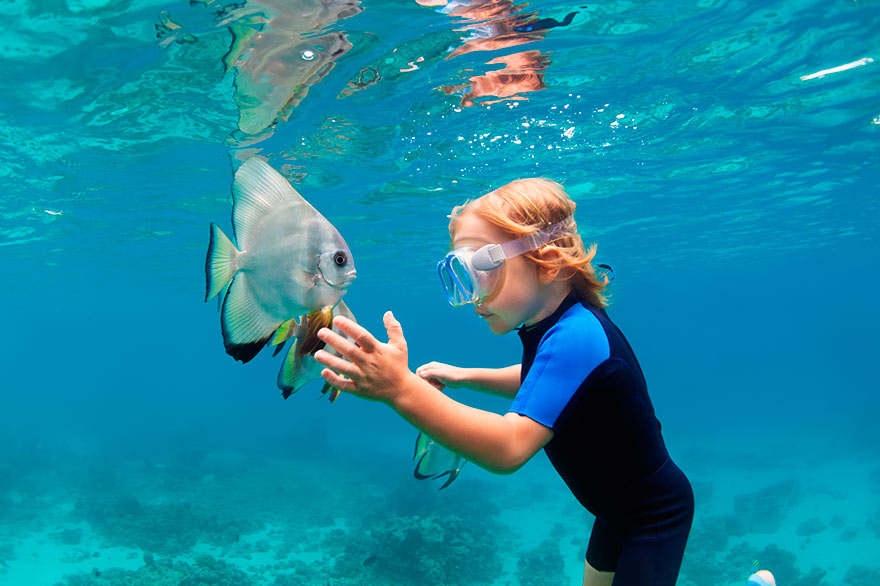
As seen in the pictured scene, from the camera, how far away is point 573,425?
113 inches

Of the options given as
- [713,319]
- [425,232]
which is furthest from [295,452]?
[713,319]

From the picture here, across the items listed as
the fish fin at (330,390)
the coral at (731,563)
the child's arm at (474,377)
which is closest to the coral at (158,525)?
the coral at (731,563)

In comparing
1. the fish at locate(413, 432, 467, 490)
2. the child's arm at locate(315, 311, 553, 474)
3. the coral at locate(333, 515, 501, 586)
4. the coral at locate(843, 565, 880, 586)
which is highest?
the child's arm at locate(315, 311, 553, 474)

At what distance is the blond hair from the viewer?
2771 millimetres

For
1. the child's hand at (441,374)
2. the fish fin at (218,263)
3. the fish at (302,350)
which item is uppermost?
the fish fin at (218,263)

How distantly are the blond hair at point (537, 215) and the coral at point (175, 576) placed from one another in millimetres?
15021

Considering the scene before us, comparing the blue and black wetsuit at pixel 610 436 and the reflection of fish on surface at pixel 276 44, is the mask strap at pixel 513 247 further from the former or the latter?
the reflection of fish on surface at pixel 276 44

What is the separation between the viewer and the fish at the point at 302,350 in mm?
1300

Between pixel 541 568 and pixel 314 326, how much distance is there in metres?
19.5

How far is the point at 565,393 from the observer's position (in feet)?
8.52

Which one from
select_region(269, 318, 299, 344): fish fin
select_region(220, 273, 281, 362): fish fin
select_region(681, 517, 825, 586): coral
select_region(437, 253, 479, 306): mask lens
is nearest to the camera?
select_region(220, 273, 281, 362): fish fin

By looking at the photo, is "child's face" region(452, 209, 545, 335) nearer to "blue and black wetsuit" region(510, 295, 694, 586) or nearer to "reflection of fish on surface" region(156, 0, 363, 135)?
"blue and black wetsuit" region(510, 295, 694, 586)

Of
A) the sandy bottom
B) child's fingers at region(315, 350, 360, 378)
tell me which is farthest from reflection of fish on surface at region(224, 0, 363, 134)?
the sandy bottom

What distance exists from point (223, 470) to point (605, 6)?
99.3 ft
